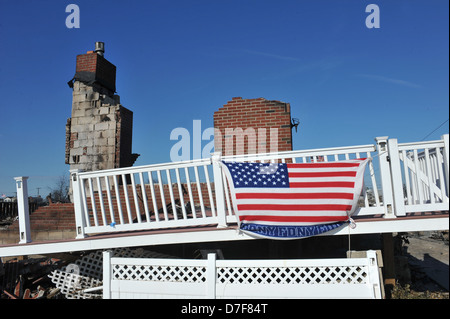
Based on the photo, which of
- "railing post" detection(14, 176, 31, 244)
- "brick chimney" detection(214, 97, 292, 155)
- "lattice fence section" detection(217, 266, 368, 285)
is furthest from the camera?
"brick chimney" detection(214, 97, 292, 155)

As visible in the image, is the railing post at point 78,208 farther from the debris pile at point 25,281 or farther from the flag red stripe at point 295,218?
the flag red stripe at point 295,218

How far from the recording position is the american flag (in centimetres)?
396

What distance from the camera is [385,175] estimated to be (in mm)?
4078

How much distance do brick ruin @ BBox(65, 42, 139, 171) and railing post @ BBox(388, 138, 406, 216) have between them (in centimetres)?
564

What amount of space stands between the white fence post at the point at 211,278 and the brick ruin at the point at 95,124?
4337 mm

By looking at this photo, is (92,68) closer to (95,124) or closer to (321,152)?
(95,124)

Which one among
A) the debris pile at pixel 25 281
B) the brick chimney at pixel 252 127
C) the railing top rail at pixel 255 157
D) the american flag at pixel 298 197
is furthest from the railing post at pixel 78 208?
the brick chimney at pixel 252 127

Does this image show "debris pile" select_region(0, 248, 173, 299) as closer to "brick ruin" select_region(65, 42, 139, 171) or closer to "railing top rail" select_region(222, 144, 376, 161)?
"brick ruin" select_region(65, 42, 139, 171)

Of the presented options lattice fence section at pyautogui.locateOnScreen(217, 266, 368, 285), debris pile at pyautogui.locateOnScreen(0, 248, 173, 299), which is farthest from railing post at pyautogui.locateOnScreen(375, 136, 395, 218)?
debris pile at pyautogui.locateOnScreen(0, 248, 173, 299)

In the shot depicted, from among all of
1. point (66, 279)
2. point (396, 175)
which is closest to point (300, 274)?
point (396, 175)
